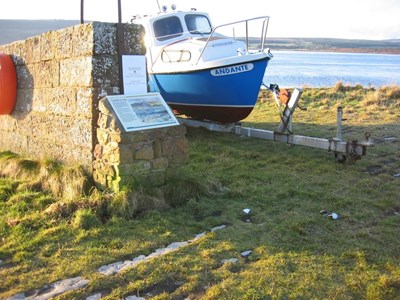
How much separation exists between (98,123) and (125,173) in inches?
29.6

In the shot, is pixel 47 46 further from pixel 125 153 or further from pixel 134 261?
pixel 134 261

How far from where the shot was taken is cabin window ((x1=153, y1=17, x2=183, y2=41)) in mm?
10977

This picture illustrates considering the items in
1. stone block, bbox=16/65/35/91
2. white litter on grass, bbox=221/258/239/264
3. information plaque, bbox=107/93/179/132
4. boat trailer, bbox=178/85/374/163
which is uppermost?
stone block, bbox=16/65/35/91

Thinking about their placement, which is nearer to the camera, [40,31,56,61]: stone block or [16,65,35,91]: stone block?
[40,31,56,61]: stone block

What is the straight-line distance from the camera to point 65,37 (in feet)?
20.0

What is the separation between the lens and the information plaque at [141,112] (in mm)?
5395

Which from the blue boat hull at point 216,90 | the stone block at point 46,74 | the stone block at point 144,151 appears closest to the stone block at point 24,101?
the stone block at point 46,74

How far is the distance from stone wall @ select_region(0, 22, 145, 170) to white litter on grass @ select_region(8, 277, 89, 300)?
89.1 inches

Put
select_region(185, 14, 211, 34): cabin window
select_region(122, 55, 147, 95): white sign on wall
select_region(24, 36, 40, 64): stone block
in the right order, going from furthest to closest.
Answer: select_region(185, 14, 211, 34): cabin window, select_region(24, 36, 40, 64): stone block, select_region(122, 55, 147, 95): white sign on wall

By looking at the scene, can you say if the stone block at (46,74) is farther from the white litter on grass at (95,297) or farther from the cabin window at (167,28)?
the cabin window at (167,28)

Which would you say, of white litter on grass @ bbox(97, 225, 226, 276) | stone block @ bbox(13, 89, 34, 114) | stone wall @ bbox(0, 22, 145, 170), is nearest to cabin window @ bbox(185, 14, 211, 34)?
stone wall @ bbox(0, 22, 145, 170)

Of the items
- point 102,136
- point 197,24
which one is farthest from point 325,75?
point 102,136

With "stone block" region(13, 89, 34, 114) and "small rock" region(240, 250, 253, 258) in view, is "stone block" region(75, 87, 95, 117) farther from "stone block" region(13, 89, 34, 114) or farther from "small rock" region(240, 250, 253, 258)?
"small rock" region(240, 250, 253, 258)

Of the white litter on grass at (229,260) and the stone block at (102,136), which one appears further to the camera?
the stone block at (102,136)
